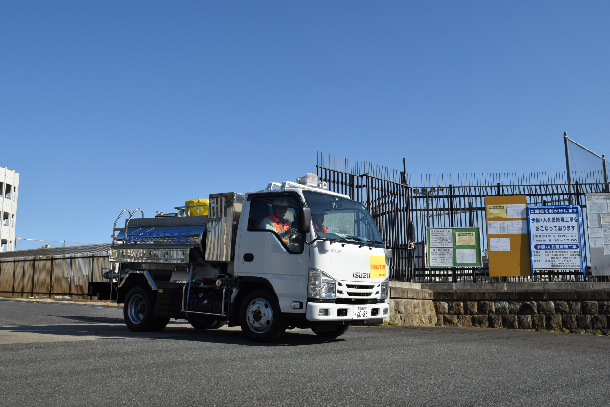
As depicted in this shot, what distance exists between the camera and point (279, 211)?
9555 mm

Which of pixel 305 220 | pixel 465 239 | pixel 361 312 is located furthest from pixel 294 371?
pixel 465 239

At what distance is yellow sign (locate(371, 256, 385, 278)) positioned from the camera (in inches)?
379

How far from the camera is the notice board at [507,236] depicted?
1431 centimetres

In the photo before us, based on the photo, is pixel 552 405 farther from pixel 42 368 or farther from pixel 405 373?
pixel 42 368

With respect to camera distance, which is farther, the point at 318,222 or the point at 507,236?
the point at 507,236

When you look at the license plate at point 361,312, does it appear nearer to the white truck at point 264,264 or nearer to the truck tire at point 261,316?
the white truck at point 264,264

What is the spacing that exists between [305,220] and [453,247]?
6.87m

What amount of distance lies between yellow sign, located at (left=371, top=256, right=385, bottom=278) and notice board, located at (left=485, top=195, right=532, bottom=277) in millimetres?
5588

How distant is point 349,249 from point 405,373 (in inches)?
127

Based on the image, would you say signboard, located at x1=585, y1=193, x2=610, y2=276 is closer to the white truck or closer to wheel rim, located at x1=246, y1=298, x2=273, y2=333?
the white truck

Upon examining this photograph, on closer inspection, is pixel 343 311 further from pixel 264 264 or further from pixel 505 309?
pixel 505 309

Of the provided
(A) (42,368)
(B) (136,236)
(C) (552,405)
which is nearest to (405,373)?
(C) (552,405)

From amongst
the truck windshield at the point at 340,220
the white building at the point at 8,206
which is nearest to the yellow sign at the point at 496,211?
the truck windshield at the point at 340,220

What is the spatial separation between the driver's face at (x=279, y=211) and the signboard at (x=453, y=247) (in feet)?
20.4
